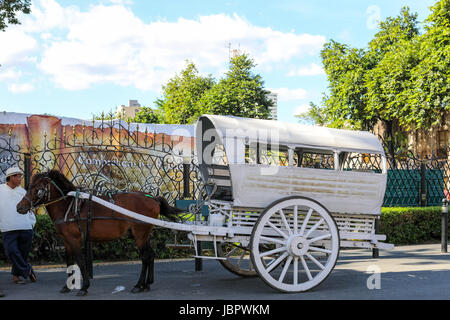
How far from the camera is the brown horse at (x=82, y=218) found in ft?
21.7

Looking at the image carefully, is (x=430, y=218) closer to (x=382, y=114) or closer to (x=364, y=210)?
(x=364, y=210)

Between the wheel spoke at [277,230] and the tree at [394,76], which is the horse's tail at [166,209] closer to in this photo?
the wheel spoke at [277,230]

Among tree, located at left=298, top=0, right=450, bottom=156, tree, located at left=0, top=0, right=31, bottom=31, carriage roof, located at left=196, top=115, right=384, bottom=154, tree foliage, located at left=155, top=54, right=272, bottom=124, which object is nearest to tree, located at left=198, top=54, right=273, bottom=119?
tree foliage, located at left=155, top=54, right=272, bottom=124

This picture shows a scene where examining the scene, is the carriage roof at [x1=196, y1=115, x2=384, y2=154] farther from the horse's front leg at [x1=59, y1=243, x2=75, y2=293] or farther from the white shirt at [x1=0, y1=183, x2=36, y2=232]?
the white shirt at [x1=0, y1=183, x2=36, y2=232]

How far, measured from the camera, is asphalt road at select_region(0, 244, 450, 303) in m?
6.56

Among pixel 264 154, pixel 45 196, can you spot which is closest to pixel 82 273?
pixel 45 196

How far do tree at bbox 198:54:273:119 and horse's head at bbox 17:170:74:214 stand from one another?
82.4 ft

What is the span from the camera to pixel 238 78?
Result: 33.4m

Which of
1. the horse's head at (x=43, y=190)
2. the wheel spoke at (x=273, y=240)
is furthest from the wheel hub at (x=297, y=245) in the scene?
the horse's head at (x=43, y=190)

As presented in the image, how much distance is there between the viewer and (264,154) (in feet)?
25.8

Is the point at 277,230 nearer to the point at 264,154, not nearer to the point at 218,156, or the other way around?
the point at 264,154
